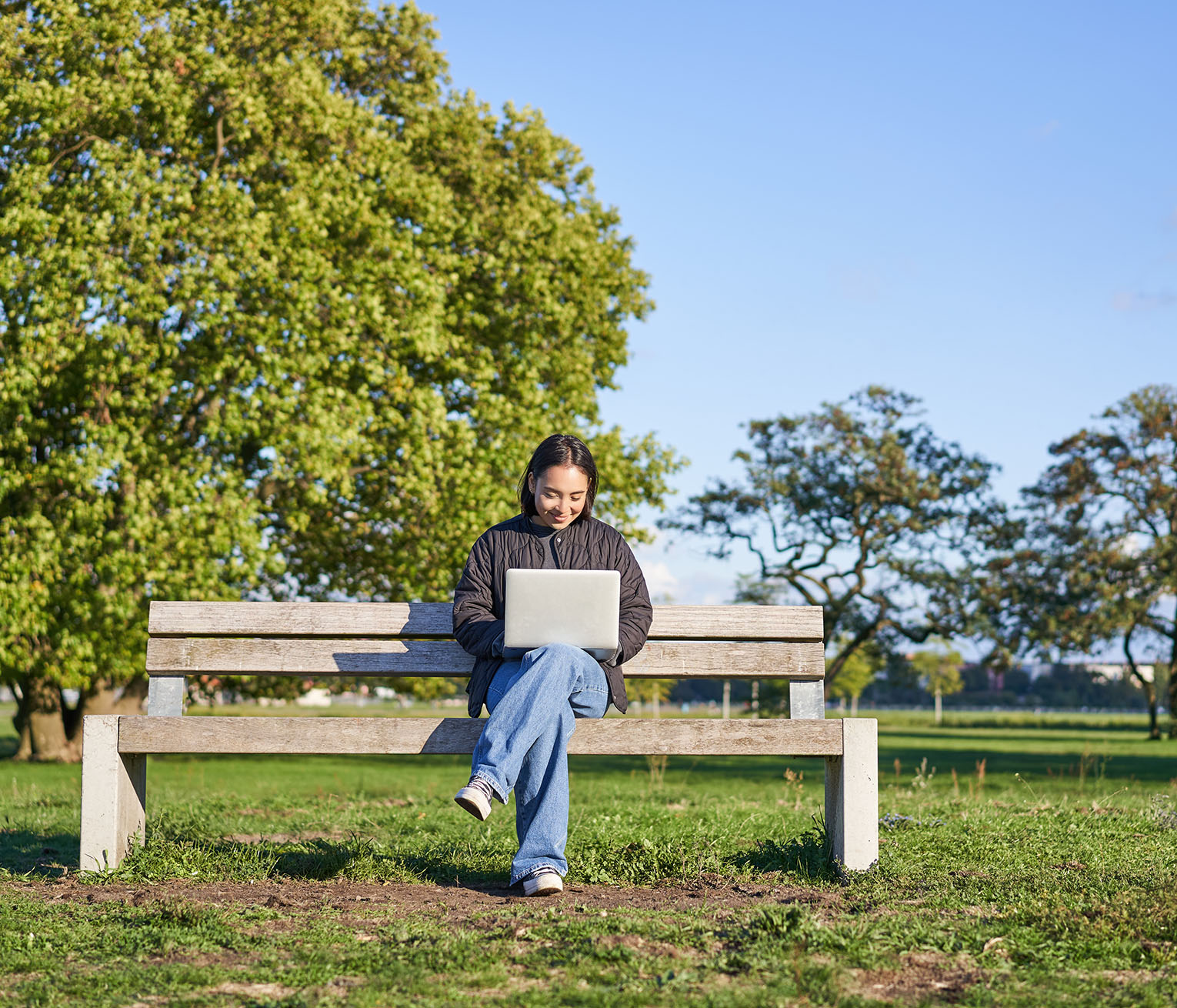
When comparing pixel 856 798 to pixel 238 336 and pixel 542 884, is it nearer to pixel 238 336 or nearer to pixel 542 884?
pixel 542 884

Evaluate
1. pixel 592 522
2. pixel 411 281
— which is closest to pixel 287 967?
pixel 592 522

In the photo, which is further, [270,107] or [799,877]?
[270,107]

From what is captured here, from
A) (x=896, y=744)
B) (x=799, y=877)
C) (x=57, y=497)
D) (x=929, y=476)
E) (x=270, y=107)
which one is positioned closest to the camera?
(x=799, y=877)

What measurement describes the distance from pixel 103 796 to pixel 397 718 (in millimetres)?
1172

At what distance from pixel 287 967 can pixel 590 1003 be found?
86cm

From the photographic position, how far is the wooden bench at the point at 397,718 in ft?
15.1

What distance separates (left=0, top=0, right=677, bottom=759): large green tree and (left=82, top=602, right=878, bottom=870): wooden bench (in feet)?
28.6

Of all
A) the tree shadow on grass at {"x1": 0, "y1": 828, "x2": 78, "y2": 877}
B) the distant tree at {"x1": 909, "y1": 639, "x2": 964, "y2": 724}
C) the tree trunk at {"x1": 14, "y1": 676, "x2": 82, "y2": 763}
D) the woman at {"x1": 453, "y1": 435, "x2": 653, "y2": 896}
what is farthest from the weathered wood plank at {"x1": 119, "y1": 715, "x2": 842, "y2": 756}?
the distant tree at {"x1": 909, "y1": 639, "x2": 964, "y2": 724}

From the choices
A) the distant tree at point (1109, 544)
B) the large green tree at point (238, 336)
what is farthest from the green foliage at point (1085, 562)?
the large green tree at point (238, 336)

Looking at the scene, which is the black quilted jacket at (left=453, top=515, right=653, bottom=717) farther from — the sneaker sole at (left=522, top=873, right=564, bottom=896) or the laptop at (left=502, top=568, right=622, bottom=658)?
the sneaker sole at (left=522, top=873, right=564, bottom=896)

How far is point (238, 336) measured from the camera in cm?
1472

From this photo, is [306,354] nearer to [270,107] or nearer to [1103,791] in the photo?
[270,107]

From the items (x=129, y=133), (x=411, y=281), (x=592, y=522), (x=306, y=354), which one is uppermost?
(x=129, y=133)

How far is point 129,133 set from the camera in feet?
49.1
